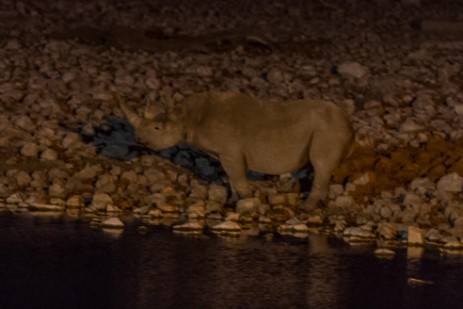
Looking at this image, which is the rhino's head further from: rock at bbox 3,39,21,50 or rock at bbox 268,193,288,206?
rock at bbox 3,39,21,50

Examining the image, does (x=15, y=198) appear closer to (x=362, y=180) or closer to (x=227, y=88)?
(x=362, y=180)

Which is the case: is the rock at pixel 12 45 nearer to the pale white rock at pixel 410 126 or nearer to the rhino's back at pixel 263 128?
the pale white rock at pixel 410 126

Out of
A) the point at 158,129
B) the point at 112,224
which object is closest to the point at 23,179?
the point at 158,129

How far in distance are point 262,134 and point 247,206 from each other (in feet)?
2.04

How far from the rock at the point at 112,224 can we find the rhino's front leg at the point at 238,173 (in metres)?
1.19

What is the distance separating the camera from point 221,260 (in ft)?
31.9

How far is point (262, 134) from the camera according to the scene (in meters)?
11.6

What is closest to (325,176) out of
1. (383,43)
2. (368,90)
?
(368,90)

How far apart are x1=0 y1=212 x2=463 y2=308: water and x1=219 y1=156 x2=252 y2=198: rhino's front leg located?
1.12 meters

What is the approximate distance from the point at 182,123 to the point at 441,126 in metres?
2.99

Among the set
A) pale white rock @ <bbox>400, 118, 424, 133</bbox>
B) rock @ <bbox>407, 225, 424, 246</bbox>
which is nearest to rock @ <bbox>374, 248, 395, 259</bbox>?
rock @ <bbox>407, 225, 424, 246</bbox>

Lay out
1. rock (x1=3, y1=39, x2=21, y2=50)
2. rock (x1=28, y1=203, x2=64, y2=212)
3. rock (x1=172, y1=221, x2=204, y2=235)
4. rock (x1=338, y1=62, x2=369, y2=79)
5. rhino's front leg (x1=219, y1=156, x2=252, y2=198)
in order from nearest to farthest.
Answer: rock (x1=172, y1=221, x2=204, y2=235) < rock (x1=28, y1=203, x2=64, y2=212) < rhino's front leg (x1=219, y1=156, x2=252, y2=198) < rock (x1=338, y1=62, x2=369, y2=79) < rock (x1=3, y1=39, x2=21, y2=50)

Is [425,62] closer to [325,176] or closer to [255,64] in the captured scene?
[255,64]

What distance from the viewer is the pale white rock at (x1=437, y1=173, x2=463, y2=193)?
38.5 feet
